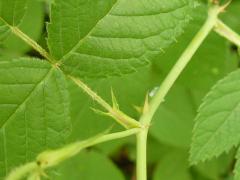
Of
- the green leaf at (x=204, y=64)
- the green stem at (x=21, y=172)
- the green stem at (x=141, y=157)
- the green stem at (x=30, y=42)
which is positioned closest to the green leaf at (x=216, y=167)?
the green leaf at (x=204, y=64)

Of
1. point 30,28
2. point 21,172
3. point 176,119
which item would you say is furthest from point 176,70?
point 176,119

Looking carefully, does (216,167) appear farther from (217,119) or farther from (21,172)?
(21,172)

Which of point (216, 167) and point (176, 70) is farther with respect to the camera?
point (216, 167)

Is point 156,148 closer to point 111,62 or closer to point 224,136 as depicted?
point 224,136

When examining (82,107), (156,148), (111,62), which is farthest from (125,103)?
(156,148)

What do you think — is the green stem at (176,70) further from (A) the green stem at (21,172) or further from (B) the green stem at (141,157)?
(A) the green stem at (21,172)

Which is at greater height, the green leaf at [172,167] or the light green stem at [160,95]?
the light green stem at [160,95]

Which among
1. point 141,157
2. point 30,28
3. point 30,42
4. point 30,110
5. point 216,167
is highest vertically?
point 30,28
